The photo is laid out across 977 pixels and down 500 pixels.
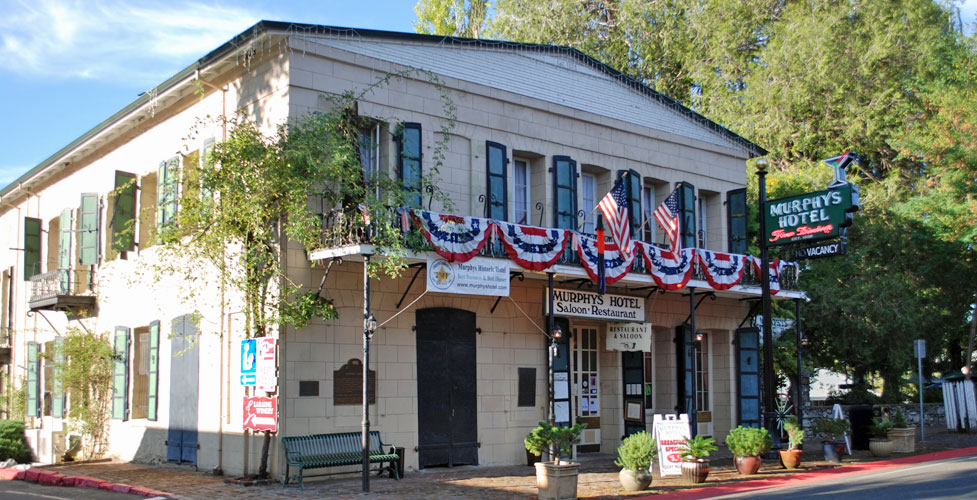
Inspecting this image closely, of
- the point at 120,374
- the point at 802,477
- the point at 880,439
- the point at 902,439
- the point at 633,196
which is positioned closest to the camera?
the point at 802,477

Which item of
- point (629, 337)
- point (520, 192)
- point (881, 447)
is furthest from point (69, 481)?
point (881, 447)

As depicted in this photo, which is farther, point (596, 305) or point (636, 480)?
point (596, 305)

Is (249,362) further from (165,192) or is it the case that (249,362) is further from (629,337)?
(629,337)

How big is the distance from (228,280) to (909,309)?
71.2 feet

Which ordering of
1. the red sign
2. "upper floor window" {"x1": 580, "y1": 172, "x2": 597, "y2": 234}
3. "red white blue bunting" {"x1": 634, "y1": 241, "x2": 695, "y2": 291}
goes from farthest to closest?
"upper floor window" {"x1": 580, "y1": 172, "x2": 597, "y2": 234}, "red white blue bunting" {"x1": 634, "y1": 241, "x2": 695, "y2": 291}, the red sign

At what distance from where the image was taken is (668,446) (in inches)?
608

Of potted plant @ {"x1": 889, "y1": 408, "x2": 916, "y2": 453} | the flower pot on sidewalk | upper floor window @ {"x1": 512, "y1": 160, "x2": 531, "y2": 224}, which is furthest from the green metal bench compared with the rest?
potted plant @ {"x1": 889, "y1": 408, "x2": 916, "y2": 453}

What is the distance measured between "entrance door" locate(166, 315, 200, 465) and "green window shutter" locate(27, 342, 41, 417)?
24.0ft

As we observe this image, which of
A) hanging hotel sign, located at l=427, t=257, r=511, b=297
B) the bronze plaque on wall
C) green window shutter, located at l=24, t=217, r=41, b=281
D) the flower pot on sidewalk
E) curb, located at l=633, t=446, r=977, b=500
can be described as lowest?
curb, located at l=633, t=446, r=977, b=500

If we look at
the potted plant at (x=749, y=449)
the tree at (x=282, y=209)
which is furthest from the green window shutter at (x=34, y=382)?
the potted plant at (x=749, y=449)

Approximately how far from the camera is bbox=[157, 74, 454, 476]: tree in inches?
560

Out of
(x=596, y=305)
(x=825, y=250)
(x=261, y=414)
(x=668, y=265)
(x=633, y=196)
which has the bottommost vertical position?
(x=261, y=414)

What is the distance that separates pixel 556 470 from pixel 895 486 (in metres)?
5.13

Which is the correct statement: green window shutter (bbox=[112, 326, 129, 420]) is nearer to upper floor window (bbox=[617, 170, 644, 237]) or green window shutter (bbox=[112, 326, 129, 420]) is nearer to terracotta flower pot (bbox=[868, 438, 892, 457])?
upper floor window (bbox=[617, 170, 644, 237])
